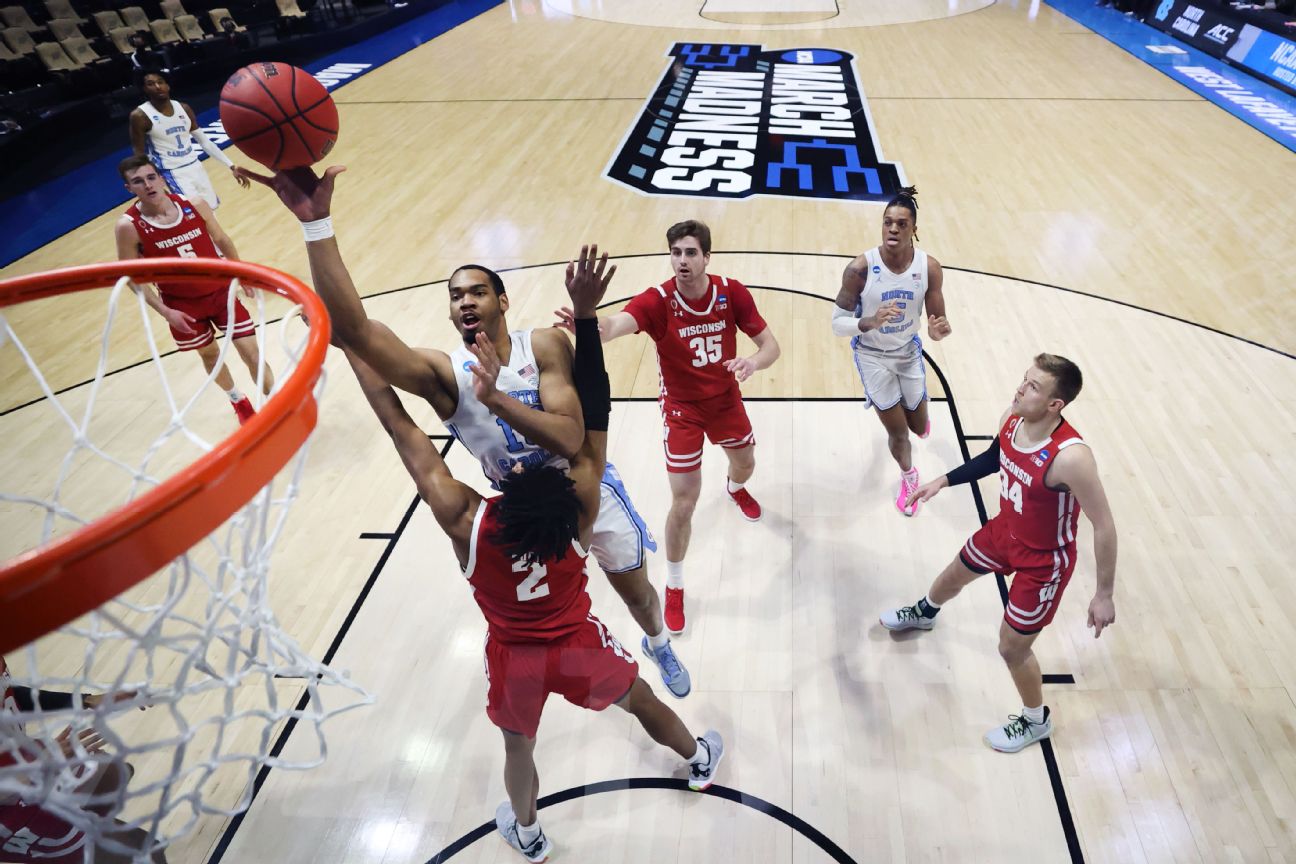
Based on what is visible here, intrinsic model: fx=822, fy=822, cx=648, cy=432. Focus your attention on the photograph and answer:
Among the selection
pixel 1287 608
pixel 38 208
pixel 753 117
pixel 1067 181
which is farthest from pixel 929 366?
pixel 38 208

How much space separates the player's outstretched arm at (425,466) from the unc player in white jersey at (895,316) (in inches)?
93.7

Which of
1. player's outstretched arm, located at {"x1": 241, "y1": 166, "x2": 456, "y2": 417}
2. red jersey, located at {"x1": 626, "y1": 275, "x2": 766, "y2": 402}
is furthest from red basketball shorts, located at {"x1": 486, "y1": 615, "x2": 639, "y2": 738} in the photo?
red jersey, located at {"x1": 626, "y1": 275, "x2": 766, "y2": 402}

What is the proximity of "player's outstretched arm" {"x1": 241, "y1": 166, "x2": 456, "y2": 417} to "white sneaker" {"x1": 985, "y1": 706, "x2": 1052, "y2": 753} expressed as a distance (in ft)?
8.60

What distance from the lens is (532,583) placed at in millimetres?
2383

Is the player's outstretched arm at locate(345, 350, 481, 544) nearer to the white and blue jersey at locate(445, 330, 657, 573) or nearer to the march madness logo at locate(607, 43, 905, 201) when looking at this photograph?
the white and blue jersey at locate(445, 330, 657, 573)

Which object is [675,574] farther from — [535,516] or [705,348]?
[535,516]

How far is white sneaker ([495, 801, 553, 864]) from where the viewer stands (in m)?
2.86

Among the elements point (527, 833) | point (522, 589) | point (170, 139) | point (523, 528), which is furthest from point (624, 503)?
point (170, 139)

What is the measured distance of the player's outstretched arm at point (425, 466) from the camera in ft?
7.39

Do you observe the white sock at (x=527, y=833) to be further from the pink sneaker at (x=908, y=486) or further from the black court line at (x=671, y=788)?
the pink sneaker at (x=908, y=486)

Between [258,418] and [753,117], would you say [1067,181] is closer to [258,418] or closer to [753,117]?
[753,117]

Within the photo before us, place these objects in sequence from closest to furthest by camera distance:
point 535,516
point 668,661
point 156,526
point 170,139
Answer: point 156,526 < point 535,516 < point 668,661 < point 170,139

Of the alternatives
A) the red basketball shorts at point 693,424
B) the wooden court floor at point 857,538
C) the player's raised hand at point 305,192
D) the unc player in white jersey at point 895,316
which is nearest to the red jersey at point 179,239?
the wooden court floor at point 857,538

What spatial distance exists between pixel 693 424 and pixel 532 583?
1514 millimetres
